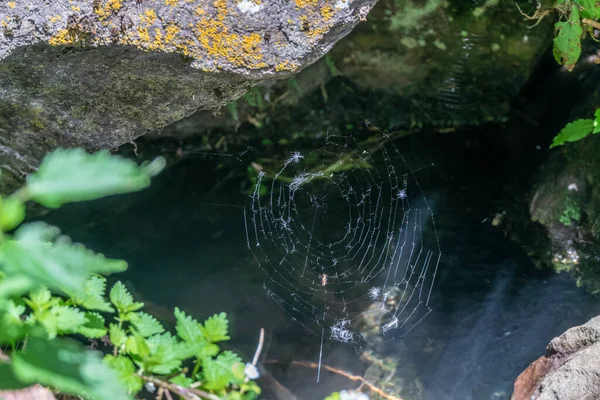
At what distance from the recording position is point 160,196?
8.60ft

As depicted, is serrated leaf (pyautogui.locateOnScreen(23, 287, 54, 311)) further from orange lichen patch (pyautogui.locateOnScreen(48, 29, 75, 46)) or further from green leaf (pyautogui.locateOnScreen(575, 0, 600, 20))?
green leaf (pyautogui.locateOnScreen(575, 0, 600, 20))

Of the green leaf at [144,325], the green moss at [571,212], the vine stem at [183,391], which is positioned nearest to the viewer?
the vine stem at [183,391]

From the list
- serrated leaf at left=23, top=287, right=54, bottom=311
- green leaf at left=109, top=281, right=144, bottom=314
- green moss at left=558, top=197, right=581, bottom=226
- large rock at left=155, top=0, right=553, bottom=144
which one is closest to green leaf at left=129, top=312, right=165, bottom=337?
green leaf at left=109, top=281, right=144, bottom=314

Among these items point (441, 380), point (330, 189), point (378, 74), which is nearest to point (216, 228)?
point (330, 189)

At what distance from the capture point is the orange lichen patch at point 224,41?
1.47 meters

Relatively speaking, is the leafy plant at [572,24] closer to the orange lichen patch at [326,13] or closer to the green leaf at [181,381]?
the orange lichen patch at [326,13]

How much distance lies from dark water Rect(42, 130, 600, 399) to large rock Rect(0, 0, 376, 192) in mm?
856

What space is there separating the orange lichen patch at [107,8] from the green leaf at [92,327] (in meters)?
Result: 0.92

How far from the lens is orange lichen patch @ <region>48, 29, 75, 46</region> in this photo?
1.41 meters

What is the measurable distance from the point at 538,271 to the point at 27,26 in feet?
8.77

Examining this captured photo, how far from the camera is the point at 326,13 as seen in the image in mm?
1497

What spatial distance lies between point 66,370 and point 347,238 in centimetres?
223

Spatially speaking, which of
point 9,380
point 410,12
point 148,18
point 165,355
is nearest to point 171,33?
point 148,18

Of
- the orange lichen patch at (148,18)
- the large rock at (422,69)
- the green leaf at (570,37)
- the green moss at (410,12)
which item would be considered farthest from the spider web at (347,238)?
the orange lichen patch at (148,18)
